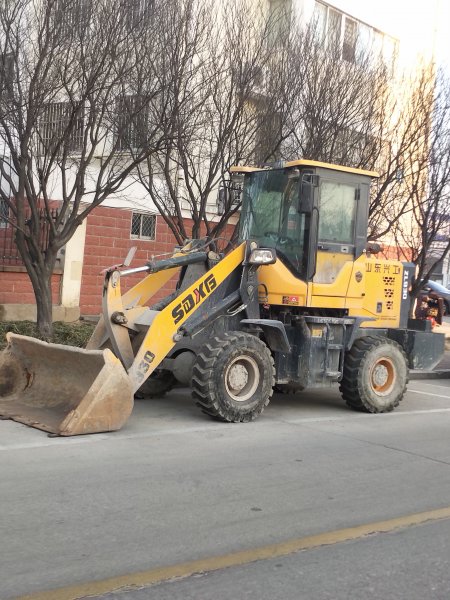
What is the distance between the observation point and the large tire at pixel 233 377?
793cm

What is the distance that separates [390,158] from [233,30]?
4.75m

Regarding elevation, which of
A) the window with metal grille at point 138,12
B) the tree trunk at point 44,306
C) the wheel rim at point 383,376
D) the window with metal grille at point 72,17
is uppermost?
the window with metal grille at point 138,12

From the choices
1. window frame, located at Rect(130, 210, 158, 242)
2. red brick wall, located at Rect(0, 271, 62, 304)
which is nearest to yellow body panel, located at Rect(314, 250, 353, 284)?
red brick wall, located at Rect(0, 271, 62, 304)

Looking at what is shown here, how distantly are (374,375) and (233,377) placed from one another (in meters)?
2.41

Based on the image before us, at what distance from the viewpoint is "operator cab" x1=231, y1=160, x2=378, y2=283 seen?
8898 mm

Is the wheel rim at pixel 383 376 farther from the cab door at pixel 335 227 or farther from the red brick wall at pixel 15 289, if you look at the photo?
the red brick wall at pixel 15 289

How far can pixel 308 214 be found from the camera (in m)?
8.80

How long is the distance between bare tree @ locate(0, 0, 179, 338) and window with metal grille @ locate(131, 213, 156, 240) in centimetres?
510

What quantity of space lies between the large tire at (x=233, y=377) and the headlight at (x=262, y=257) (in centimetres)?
96

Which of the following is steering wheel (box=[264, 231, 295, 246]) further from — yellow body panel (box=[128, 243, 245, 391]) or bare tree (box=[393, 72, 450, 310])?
bare tree (box=[393, 72, 450, 310])

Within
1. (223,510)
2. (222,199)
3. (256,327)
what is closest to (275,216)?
(256,327)

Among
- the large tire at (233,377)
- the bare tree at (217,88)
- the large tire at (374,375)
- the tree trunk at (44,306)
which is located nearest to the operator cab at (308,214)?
the large tire at (374,375)

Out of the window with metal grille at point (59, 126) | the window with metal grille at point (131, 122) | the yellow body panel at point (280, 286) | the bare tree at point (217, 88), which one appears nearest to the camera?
the yellow body panel at point (280, 286)

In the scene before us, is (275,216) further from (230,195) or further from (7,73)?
(7,73)
